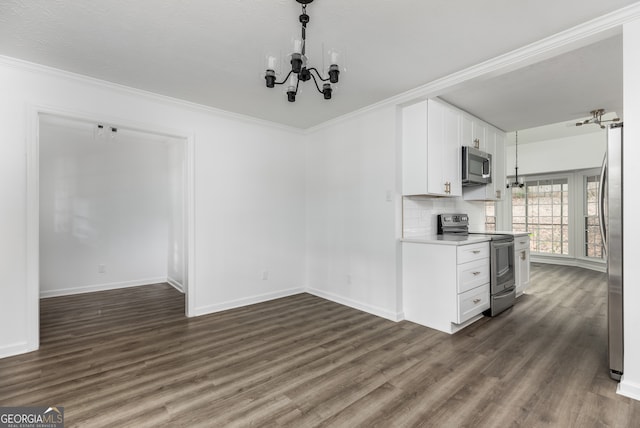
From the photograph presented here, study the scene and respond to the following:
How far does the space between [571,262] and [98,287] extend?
912cm

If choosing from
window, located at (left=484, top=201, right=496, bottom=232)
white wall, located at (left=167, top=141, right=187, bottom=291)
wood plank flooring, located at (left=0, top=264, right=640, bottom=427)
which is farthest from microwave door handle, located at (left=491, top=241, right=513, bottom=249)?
white wall, located at (left=167, top=141, right=187, bottom=291)

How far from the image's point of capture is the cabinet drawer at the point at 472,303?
10.1ft

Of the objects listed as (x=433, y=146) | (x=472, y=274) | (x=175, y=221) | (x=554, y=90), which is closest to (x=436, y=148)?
(x=433, y=146)

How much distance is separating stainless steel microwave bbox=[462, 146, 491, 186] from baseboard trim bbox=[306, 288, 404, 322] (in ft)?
6.09

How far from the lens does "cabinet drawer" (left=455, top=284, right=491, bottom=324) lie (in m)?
3.08

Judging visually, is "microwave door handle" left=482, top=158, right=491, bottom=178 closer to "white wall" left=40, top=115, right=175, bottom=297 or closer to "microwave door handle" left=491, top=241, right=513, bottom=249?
"microwave door handle" left=491, top=241, right=513, bottom=249

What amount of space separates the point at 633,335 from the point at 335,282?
290 cm

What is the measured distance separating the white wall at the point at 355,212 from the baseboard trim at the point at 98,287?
9.38 ft

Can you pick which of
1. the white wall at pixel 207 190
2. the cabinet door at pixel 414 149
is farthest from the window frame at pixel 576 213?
the white wall at pixel 207 190

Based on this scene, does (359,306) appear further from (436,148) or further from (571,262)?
(571,262)

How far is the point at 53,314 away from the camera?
3.74 meters

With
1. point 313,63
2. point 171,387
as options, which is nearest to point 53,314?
point 171,387

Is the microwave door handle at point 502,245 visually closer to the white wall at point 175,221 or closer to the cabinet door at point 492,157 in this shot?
the cabinet door at point 492,157

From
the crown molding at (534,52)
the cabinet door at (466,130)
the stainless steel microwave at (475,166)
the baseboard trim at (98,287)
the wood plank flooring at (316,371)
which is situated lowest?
the wood plank flooring at (316,371)
